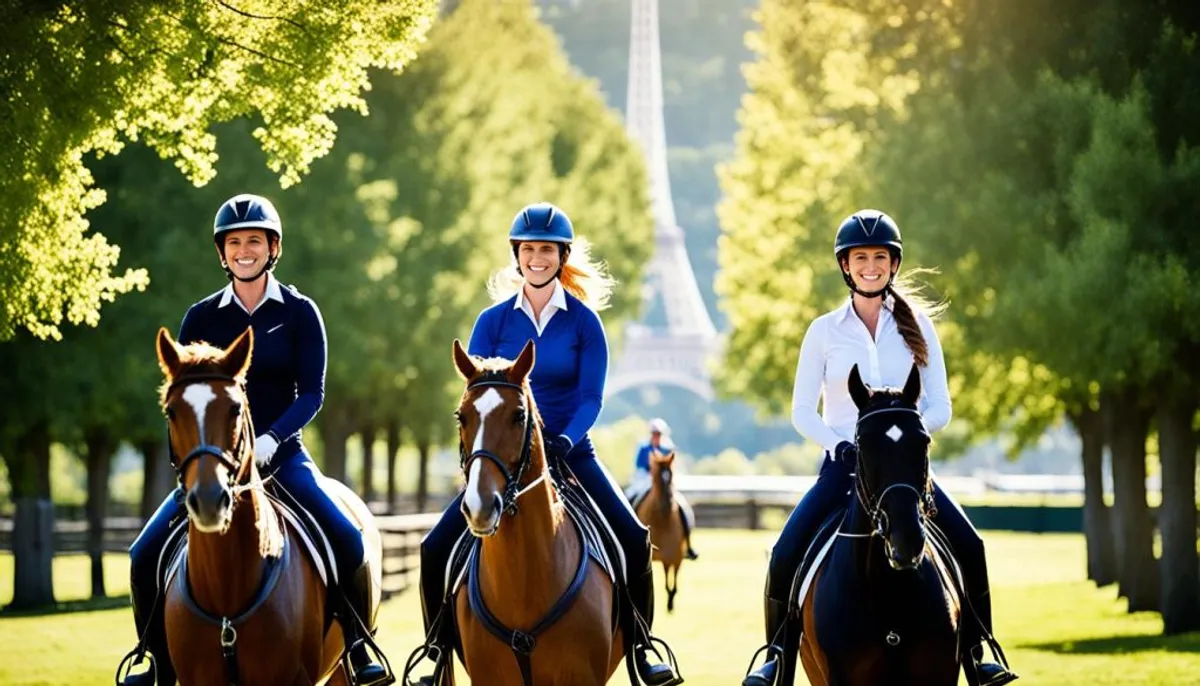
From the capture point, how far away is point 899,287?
11.1 metres

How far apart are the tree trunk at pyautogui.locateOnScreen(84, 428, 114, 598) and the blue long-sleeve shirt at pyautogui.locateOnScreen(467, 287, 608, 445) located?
2460 cm

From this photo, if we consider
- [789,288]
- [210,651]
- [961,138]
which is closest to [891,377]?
[210,651]

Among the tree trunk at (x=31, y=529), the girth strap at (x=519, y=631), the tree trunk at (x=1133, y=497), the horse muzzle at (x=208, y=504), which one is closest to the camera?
the horse muzzle at (x=208, y=504)

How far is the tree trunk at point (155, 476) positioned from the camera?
126 feet

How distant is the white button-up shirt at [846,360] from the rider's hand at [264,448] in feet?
8.67

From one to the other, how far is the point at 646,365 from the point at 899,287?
12528cm

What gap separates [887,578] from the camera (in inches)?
384

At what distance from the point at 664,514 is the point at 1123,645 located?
8.04 metres

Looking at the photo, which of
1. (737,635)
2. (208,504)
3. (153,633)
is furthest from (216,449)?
(737,635)

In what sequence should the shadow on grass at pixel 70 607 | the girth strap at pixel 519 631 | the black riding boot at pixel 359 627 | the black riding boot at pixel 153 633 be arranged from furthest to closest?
the shadow on grass at pixel 70 607, the black riding boot at pixel 359 627, the black riding boot at pixel 153 633, the girth strap at pixel 519 631

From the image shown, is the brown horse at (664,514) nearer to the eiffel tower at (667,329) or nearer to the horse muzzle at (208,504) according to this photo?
the horse muzzle at (208,504)

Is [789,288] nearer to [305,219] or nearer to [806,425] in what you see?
[305,219]

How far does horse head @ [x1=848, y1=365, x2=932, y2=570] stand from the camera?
9.08 meters

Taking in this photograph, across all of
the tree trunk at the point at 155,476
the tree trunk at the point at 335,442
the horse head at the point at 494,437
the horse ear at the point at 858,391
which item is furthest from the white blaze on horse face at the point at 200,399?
the tree trunk at the point at 335,442
